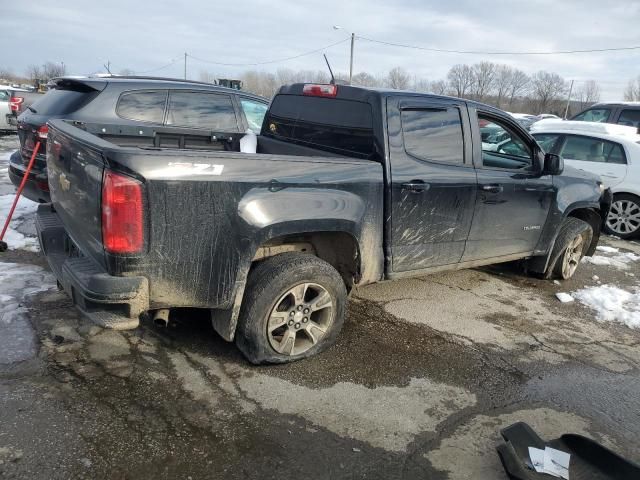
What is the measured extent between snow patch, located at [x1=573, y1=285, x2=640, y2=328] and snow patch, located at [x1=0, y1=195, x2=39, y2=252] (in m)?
5.71

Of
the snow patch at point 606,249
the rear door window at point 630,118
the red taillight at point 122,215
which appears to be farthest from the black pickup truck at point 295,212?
the rear door window at point 630,118

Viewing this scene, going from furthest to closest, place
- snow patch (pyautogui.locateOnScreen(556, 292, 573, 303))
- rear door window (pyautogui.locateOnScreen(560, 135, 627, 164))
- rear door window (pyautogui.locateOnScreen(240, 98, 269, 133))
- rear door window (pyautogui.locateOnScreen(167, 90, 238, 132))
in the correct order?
rear door window (pyautogui.locateOnScreen(560, 135, 627, 164)), rear door window (pyautogui.locateOnScreen(240, 98, 269, 133)), rear door window (pyautogui.locateOnScreen(167, 90, 238, 132)), snow patch (pyautogui.locateOnScreen(556, 292, 573, 303))

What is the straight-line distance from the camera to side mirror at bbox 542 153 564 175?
4.90 m

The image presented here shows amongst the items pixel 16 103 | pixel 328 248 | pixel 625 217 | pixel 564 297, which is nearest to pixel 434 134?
pixel 328 248

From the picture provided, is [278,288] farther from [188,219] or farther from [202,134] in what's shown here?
[202,134]

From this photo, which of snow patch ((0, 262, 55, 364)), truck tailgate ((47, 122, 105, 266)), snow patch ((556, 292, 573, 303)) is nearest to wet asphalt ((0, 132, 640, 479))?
snow patch ((0, 262, 55, 364))

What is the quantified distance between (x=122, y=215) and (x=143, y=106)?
3581mm

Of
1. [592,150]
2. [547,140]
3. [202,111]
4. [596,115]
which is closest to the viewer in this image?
[202,111]

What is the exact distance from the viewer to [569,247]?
568cm

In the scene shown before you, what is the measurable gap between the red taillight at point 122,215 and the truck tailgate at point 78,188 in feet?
0.30

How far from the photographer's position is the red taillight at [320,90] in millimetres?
4253

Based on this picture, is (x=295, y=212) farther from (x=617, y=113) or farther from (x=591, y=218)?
(x=617, y=113)

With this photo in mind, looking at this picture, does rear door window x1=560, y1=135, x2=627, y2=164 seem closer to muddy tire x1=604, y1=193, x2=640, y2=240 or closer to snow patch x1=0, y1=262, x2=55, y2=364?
muddy tire x1=604, y1=193, x2=640, y2=240

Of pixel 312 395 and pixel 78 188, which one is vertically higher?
pixel 78 188
